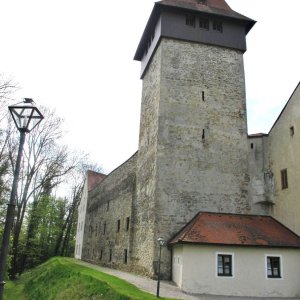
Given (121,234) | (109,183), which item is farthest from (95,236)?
(121,234)

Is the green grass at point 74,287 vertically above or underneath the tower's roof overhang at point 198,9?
underneath

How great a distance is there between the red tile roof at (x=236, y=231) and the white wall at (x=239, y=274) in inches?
12.7

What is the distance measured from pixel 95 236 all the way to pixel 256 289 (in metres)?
21.8

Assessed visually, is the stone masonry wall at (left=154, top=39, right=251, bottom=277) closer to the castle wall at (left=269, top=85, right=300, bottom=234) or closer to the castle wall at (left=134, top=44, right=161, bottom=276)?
the castle wall at (left=134, top=44, right=161, bottom=276)

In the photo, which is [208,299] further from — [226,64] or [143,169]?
[226,64]

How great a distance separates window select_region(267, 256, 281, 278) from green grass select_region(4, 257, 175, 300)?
6.17 metres

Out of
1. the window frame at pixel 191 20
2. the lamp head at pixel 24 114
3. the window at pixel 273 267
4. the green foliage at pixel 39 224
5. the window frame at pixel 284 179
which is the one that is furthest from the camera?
the green foliage at pixel 39 224

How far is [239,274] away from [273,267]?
167 centimetres

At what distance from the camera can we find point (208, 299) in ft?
47.2

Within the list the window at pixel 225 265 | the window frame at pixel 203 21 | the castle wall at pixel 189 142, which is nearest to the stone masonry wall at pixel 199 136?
the castle wall at pixel 189 142

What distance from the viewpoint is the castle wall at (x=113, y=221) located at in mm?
25750

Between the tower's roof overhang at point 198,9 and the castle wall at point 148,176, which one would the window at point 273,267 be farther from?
the tower's roof overhang at point 198,9

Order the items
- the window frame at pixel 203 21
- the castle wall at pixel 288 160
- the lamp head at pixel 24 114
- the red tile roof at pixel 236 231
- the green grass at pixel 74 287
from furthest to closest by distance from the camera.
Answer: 1. the window frame at pixel 203 21
2. the castle wall at pixel 288 160
3. the red tile roof at pixel 236 231
4. the green grass at pixel 74 287
5. the lamp head at pixel 24 114

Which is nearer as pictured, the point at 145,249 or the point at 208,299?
the point at 208,299
